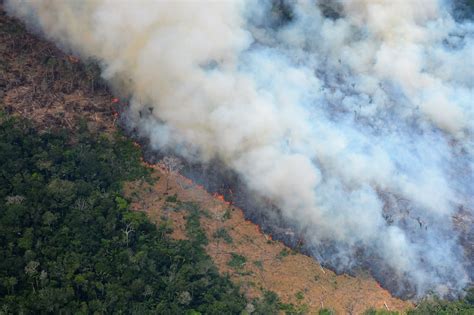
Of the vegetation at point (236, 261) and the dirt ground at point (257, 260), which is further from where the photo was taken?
the vegetation at point (236, 261)

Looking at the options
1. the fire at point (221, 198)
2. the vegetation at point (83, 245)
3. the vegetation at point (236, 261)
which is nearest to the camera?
the vegetation at point (83, 245)

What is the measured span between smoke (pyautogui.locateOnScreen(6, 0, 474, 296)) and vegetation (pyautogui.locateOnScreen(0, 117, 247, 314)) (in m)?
5.84

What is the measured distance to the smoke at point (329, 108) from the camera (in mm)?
41062

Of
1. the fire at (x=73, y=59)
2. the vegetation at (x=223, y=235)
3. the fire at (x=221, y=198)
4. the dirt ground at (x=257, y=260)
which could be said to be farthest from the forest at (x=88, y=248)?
the fire at (x=73, y=59)

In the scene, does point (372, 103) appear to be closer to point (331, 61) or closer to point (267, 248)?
point (331, 61)

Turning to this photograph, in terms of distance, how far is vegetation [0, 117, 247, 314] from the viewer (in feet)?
113

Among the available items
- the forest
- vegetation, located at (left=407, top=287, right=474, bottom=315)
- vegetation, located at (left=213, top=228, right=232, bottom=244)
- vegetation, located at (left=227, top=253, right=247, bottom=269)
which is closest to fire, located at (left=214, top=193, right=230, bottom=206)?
the forest

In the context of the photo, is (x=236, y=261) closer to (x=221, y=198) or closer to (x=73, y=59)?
(x=221, y=198)

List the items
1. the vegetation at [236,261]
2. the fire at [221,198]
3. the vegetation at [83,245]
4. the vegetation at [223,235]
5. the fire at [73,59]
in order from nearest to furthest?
the vegetation at [83,245]
the vegetation at [236,261]
the vegetation at [223,235]
the fire at [221,198]
the fire at [73,59]

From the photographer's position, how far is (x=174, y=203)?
42.6 meters

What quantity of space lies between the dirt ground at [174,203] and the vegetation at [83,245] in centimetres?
119

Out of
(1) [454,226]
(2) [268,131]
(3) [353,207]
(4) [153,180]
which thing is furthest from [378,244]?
(4) [153,180]

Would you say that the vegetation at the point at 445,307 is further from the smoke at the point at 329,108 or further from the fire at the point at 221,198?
the fire at the point at 221,198

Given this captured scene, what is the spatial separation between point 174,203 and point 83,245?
7.32 meters
